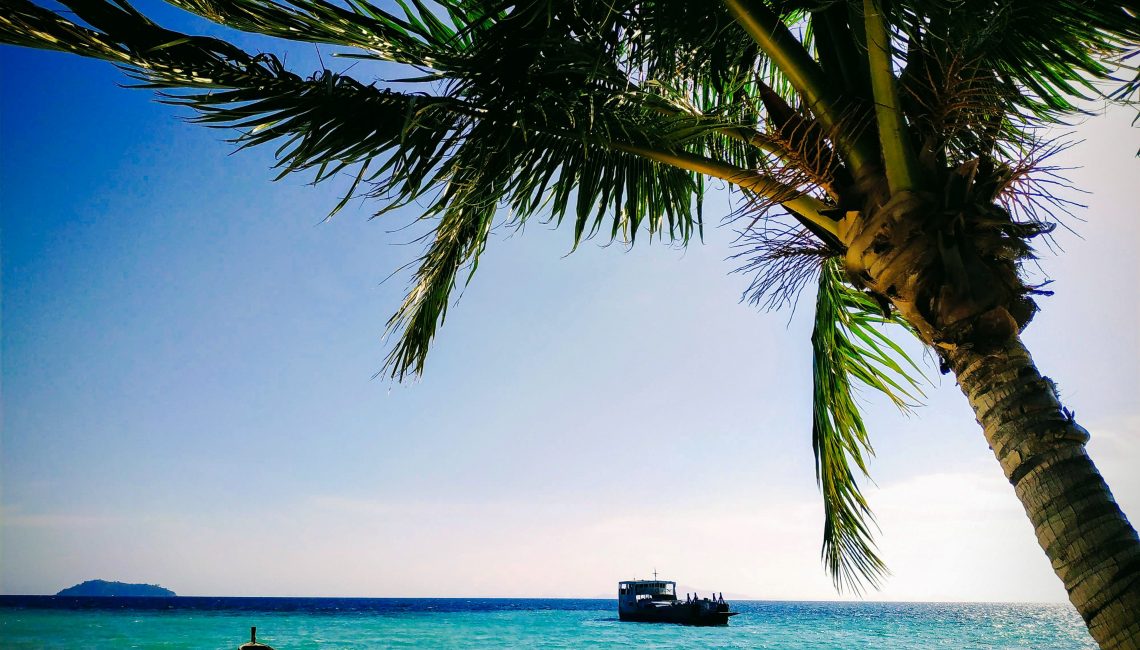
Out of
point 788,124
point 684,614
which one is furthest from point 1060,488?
point 684,614

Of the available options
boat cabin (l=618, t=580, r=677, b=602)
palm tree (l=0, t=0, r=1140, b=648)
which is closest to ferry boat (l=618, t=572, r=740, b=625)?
boat cabin (l=618, t=580, r=677, b=602)

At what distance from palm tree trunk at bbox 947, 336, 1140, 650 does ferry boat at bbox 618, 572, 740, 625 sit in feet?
118

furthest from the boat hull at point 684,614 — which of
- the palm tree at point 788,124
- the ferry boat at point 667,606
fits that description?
the palm tree at point 788,124

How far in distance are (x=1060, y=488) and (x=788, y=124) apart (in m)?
1.59

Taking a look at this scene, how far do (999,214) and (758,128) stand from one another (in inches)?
40.9

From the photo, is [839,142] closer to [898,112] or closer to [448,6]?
[898,112]

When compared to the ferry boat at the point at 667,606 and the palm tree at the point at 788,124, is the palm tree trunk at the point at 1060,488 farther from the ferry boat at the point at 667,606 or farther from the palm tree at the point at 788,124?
the ferry boat at the point at 667,606

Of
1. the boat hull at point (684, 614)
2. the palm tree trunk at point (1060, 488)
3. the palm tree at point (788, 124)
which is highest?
the palm tree at point (788, 124)

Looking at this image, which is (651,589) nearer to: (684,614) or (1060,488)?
(684,614)

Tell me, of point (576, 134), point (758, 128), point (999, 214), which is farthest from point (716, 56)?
point (999, 214)

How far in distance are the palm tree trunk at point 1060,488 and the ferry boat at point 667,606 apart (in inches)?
1419

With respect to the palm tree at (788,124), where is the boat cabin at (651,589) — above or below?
below

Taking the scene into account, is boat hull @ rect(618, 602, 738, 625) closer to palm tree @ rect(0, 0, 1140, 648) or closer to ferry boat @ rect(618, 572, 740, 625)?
ferry boat @ rect(618, 572, 740, 625)

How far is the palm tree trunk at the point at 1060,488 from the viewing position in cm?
173
